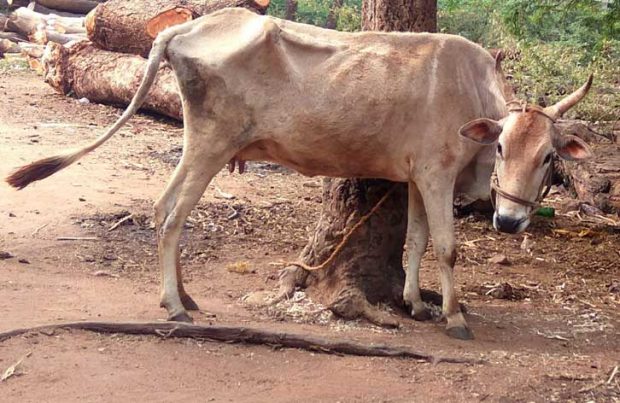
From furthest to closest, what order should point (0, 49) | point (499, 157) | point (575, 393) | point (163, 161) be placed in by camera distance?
point (0, 49)
point (163, 161)
point (499, 157)
point (575, 393)

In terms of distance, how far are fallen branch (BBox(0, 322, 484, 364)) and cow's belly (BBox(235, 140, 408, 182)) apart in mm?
1308

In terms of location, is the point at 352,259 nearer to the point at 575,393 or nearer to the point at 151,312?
the point at 151,312

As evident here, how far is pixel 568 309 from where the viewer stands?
Result: 6922 mm

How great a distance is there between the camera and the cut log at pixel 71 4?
22.0 metres

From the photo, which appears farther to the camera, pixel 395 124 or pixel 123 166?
pixel 123 166

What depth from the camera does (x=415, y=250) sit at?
6.60m

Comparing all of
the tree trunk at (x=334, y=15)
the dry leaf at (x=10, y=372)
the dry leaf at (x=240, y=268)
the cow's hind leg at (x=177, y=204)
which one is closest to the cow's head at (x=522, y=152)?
the cow's hind leg at (x=177, y=204)

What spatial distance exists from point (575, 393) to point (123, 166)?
675 centimetres

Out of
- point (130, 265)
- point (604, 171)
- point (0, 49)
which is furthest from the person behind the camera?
point (0, 49)

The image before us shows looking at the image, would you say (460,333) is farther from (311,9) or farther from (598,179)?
(311,9)

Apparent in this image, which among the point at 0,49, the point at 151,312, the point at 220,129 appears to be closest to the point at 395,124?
the point at 220,129

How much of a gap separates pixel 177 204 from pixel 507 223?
212 centimetres

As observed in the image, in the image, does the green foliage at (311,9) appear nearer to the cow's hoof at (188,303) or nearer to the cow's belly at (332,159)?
the cow's belly at (332,159)

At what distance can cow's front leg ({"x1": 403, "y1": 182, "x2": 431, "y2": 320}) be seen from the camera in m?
6.54
